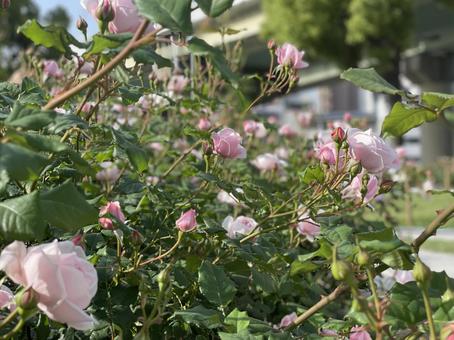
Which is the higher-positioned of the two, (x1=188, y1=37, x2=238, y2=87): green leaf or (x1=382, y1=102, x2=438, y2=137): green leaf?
(x1=188, y1=37, x2=238, y2=87): green leaf

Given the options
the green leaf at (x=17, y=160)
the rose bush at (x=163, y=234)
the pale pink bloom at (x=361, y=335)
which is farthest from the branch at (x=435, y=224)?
the green leaf at (x=17, y=160)

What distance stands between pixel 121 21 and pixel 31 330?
1.75ft

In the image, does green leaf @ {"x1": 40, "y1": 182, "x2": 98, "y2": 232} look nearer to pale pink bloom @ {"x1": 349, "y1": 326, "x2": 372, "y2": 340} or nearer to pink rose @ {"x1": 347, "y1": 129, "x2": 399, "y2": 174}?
pale pink bloom @ {"x1": 349, "y1": 326, "x2": 372, "y2": 340}

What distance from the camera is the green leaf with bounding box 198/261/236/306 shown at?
3.40 ft

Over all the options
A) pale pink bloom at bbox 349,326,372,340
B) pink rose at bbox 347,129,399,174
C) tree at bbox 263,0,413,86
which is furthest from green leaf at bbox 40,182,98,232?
tree at bbox 263,0,413,86

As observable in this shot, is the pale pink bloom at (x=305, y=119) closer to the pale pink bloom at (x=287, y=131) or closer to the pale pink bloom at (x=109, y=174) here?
the pale pink bloom at (x=287, y=131)

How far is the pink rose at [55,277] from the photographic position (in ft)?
2.19

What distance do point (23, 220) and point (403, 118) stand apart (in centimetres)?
52

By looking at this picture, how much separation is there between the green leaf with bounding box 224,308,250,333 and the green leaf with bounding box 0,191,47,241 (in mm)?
318

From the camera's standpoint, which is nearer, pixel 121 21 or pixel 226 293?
pixel 121 21

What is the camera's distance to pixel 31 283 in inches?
26.4

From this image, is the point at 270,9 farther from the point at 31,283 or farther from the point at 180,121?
the point at 31,283

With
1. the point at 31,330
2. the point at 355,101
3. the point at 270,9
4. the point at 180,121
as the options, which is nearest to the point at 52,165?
the point at 31,330

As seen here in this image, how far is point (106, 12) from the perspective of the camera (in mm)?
920
